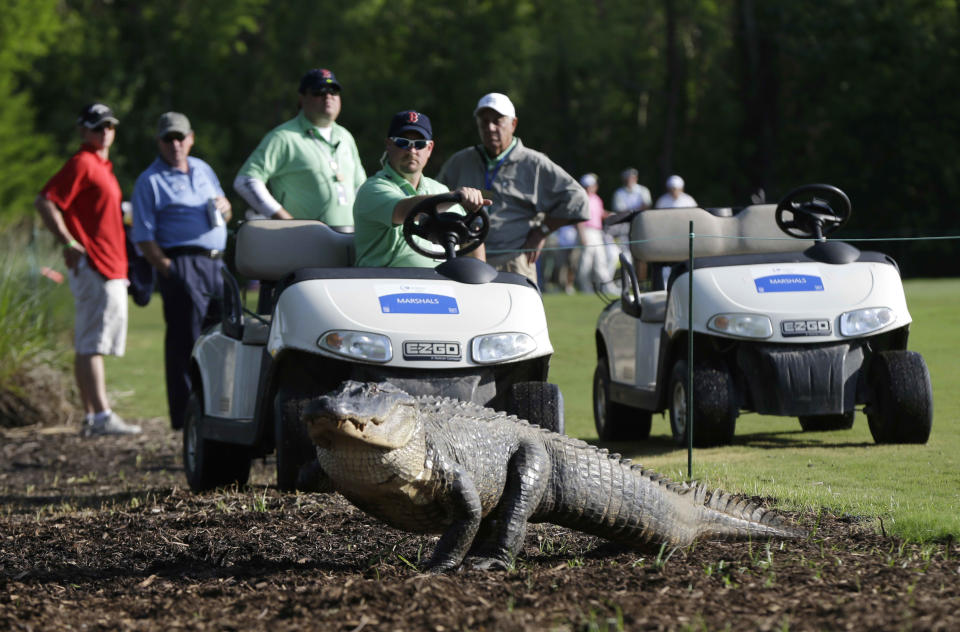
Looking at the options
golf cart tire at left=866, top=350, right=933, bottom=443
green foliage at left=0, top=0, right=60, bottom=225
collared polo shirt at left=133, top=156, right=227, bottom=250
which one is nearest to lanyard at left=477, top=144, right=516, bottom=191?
collared polo shirt at left=133, top=156, right=227, bottom=250

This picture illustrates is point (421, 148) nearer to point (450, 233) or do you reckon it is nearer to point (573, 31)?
point (450, 233)

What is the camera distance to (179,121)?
10.5 meters

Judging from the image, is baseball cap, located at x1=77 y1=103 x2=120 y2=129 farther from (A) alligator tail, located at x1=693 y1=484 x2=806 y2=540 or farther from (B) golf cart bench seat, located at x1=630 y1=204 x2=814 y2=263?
(A) alligator tail, located at x1=693 y1=484 x2=806 y2=540

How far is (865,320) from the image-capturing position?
8.30 m

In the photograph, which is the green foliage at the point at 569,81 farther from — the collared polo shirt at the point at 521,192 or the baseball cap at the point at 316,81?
the baseball cap at the point at 316,81

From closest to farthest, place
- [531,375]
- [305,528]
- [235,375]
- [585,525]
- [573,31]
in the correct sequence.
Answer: [585,525] < [305,528] < [531,375] < [235,375] < [573,31]

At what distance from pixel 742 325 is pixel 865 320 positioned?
70cm

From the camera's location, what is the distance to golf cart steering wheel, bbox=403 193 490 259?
7.36 meters

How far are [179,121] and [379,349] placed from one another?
14.3 ft

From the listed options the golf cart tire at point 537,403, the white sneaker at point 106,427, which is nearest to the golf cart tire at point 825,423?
the golf cart tire at point 537,403

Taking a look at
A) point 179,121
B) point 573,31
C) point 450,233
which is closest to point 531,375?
point 450,233

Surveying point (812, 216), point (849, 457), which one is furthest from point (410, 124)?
point (849, 457)

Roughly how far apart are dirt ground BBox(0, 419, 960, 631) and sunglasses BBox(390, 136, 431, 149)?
6.09 feet

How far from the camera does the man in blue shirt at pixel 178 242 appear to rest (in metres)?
10.2
